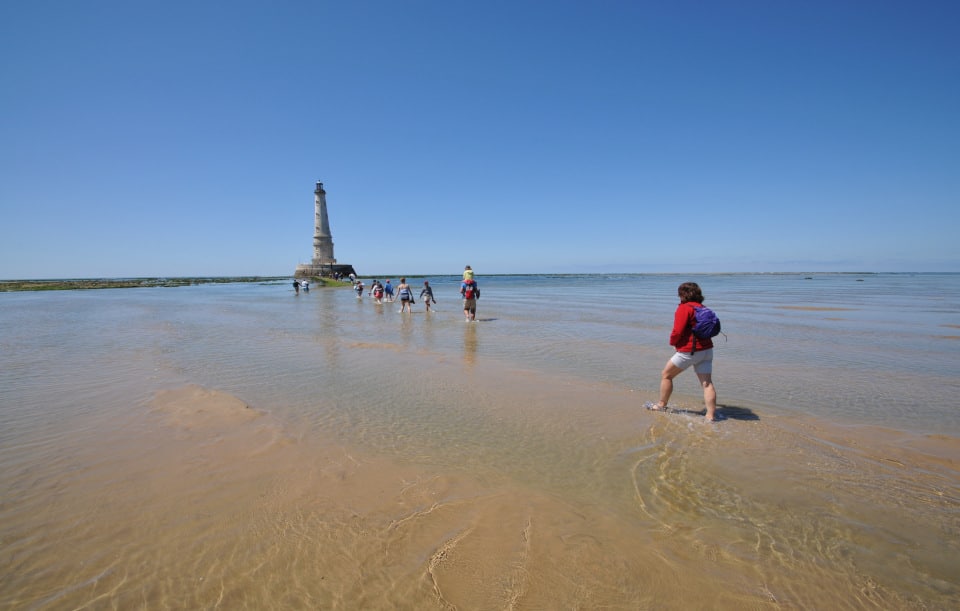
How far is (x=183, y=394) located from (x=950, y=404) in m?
12.1

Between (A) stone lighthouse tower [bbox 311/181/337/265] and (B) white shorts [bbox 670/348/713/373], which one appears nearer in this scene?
(B) white shorts [bbox 670/348/713/373]

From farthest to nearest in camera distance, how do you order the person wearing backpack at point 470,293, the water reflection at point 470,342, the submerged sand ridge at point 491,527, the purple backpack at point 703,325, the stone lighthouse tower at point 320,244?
1. the stone lighthouse tower at point 320,244
2. the person wearing backpack at point 470,293
3. the water reflection at point 470,342
4. the purple backpack at point 703,325
5. the submerged sand ridge at point 491,527

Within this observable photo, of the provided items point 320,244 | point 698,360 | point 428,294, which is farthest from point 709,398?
point 320,244

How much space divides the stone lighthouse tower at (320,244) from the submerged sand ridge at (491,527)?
71671 mm

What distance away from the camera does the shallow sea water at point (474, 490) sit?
2695 mm

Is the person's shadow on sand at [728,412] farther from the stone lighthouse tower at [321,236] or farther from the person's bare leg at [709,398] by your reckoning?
the stone lighthouse tower at [321,236]

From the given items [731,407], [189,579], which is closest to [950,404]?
[731,407]

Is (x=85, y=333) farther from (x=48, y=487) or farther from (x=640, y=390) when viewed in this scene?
(x=640, y=390)

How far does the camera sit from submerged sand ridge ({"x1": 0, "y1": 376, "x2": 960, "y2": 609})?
2.64m

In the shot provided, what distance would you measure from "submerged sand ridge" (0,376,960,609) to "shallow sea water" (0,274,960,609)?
18 mm

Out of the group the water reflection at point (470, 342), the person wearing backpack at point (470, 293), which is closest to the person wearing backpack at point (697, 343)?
the water reflection at point (470, 342)

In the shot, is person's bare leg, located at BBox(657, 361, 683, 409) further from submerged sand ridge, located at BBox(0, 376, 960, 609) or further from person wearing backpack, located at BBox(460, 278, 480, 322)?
person wearing backpack, located at BBox(460, 278, 480, 322)

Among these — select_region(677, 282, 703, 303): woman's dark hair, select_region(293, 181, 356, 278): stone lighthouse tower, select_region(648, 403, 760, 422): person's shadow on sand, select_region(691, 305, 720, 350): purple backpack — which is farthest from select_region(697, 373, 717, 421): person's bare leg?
select_region(293, 181, 356, 278): stone lighthouse tower

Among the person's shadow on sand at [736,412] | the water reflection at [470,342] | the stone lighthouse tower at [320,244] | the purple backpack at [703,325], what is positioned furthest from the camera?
the stone lighthouse tower at [320,244]
